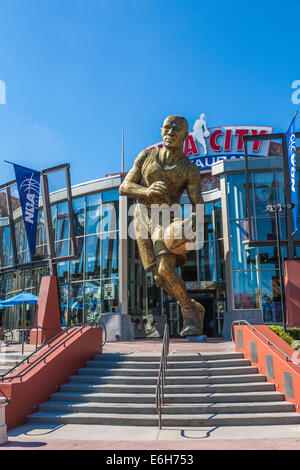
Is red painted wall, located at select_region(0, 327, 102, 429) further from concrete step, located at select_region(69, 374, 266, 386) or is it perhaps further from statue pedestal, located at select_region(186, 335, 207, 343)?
statue pedestal, located at select_region(186, 335, 207, 343)

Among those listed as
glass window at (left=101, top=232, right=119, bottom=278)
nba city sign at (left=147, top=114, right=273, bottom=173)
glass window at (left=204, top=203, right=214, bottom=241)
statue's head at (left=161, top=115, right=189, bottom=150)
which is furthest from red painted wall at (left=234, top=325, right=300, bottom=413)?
nba city sign at (left=147, top=114, right=273, bottom=173)

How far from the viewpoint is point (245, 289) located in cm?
1928

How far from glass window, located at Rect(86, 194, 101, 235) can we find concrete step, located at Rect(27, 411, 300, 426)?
1502cm

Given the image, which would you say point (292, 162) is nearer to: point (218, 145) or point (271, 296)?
point (271, 296)

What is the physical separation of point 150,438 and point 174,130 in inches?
359

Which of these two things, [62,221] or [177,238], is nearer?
[177,238]

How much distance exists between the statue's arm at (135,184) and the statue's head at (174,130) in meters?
1.05

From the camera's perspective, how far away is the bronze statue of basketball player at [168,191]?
12773 mm

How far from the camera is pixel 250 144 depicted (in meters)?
30.8

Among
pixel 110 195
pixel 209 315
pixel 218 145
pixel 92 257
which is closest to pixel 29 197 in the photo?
pixel 110 195

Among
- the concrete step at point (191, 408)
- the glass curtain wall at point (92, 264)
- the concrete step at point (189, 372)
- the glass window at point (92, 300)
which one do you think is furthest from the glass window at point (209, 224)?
the concrete step at point (191, 408)

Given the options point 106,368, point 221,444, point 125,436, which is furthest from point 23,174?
point 221,444

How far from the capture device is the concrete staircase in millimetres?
7453
